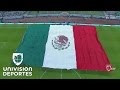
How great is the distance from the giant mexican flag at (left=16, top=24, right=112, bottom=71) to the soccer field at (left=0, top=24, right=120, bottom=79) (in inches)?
3.3

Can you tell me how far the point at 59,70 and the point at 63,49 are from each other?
0.88 ft

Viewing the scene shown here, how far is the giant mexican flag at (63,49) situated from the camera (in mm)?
3754

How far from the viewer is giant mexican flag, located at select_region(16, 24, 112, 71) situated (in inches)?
148

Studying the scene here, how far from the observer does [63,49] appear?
378 cm

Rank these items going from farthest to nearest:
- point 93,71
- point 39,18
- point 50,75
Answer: point 39,18, point 93,71, point 50,75

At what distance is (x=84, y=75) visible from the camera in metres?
3.69

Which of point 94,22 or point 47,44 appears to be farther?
point 94,22

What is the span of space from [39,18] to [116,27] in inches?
45.6

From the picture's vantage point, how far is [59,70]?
3.81 metres

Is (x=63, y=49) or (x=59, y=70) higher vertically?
(x=63, y=49)

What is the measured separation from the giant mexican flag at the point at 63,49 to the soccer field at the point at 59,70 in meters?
0.08

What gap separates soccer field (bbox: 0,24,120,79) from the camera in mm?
3715
